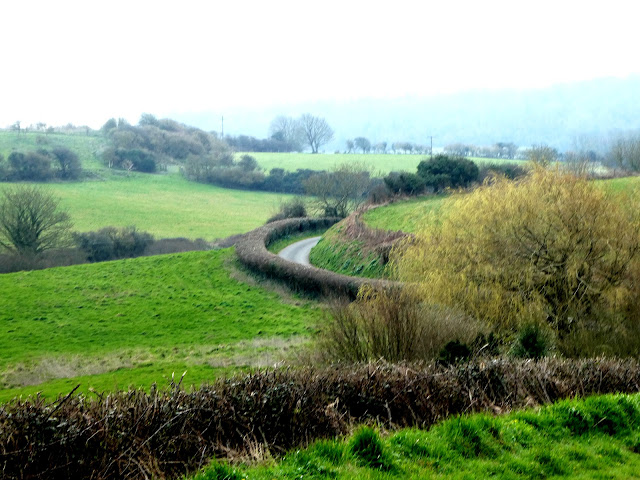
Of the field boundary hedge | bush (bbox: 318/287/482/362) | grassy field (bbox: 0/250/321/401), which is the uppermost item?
bush (bbox: 318/287/482/362)

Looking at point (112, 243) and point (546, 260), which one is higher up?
point (546, 260)

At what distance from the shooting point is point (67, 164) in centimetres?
9406

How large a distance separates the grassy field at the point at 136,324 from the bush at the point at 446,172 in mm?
21864

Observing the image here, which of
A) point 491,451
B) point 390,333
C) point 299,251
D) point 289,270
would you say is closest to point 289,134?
point 299,251

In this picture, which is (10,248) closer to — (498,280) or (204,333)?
(204,333)

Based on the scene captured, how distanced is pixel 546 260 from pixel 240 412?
59.2ft

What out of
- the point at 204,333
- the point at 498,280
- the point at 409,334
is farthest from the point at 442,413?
the point at 204,333

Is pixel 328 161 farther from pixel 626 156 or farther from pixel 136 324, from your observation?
pixel 136 324

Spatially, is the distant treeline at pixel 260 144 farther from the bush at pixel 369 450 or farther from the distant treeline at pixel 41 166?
the bush at pixel 369 450

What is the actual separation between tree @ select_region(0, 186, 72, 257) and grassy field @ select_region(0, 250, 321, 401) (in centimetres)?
942

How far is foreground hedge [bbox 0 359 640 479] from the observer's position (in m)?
5.92

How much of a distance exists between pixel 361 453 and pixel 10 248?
58.0 metres

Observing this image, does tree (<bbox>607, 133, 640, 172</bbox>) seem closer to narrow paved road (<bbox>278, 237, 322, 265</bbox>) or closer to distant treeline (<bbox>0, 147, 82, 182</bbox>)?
narrow paved road (<bbox>278, 237, 322, 265</bbox>)

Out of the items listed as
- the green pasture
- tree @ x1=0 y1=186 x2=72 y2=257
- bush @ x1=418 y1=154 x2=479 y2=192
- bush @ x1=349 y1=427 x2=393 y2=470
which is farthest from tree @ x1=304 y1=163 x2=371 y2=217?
bush @ x1=349 y1=427 x2=393 y2=470
